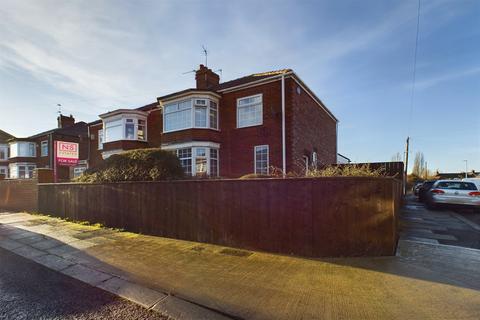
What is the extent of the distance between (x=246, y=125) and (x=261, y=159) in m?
2.21

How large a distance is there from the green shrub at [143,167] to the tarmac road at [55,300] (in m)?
4.12

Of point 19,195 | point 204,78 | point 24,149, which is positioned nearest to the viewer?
point 19,195

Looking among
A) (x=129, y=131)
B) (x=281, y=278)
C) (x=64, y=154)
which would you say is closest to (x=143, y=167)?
(x=281, y=278)

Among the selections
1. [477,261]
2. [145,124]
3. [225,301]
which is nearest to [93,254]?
[225,301]

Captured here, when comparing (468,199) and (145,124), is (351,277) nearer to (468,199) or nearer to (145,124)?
(468,199)

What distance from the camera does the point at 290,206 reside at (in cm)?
558

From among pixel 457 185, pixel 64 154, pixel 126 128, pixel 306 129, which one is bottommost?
pixel 457 185

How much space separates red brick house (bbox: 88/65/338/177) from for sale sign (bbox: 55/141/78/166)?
4935 mm

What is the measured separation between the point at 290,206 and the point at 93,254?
14.3 feet

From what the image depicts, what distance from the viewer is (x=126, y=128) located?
65.6 ft

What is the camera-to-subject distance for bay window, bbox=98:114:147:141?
19.9m

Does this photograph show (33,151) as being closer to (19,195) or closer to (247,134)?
(19,195)

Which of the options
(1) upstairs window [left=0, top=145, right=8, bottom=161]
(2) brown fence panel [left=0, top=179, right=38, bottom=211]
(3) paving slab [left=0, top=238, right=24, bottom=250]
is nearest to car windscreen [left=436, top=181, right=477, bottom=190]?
(3) paving slab [left=0, top=238, right=24, bottom=250]

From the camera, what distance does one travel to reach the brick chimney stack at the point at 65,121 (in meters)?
34.9
